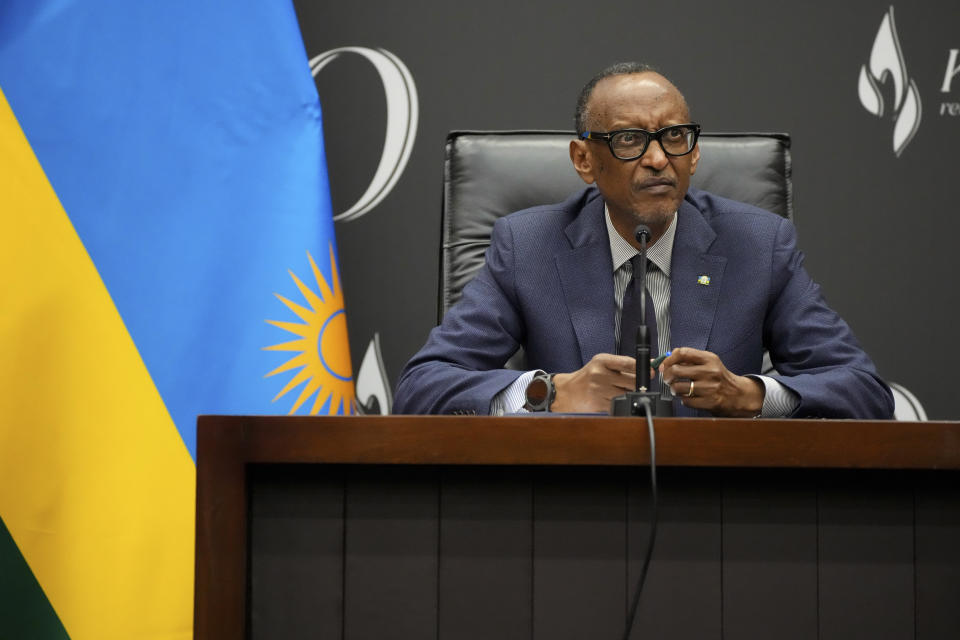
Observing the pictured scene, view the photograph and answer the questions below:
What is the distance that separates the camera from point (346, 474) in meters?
→ 0.90

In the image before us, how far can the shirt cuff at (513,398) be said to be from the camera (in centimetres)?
150

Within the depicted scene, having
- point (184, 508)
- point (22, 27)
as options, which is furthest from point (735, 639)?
point (22, 27)

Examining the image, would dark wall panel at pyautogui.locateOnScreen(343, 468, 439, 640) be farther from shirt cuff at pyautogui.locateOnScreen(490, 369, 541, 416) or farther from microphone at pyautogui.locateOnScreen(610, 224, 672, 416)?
shirt cuff at pyautogui.locateOnScreen(490, 369, 541, 416)

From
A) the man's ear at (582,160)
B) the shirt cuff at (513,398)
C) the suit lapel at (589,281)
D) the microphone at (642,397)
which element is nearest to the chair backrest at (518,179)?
the man's ear at (582,160)

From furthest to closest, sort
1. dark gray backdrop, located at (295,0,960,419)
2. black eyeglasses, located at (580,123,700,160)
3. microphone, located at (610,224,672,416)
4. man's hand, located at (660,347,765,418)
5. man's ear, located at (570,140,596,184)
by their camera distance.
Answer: dark gray backdrop, located at (295,0,960,419), man's ear, located at (570,140,596,184), black eyeglasses, located at (580,123,700,160), man's hand, located at (660,347,765,418), microphone, located at (610,224,672,416)

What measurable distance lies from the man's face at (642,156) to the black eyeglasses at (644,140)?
0.04 feet

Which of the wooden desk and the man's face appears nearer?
the wooden desk

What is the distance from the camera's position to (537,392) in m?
1.44

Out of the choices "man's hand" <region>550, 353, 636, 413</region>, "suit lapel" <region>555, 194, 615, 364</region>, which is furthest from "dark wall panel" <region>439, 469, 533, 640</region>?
"suit lapel" <region>555, 194, 615, 364</region>

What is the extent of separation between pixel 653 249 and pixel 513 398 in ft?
1.63

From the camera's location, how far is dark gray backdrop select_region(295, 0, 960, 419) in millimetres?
2324

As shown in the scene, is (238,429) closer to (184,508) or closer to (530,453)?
(530,453)

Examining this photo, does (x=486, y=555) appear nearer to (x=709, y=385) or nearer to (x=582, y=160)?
(x=709, y=385)

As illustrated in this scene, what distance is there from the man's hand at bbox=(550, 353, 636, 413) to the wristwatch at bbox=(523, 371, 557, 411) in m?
0.03
